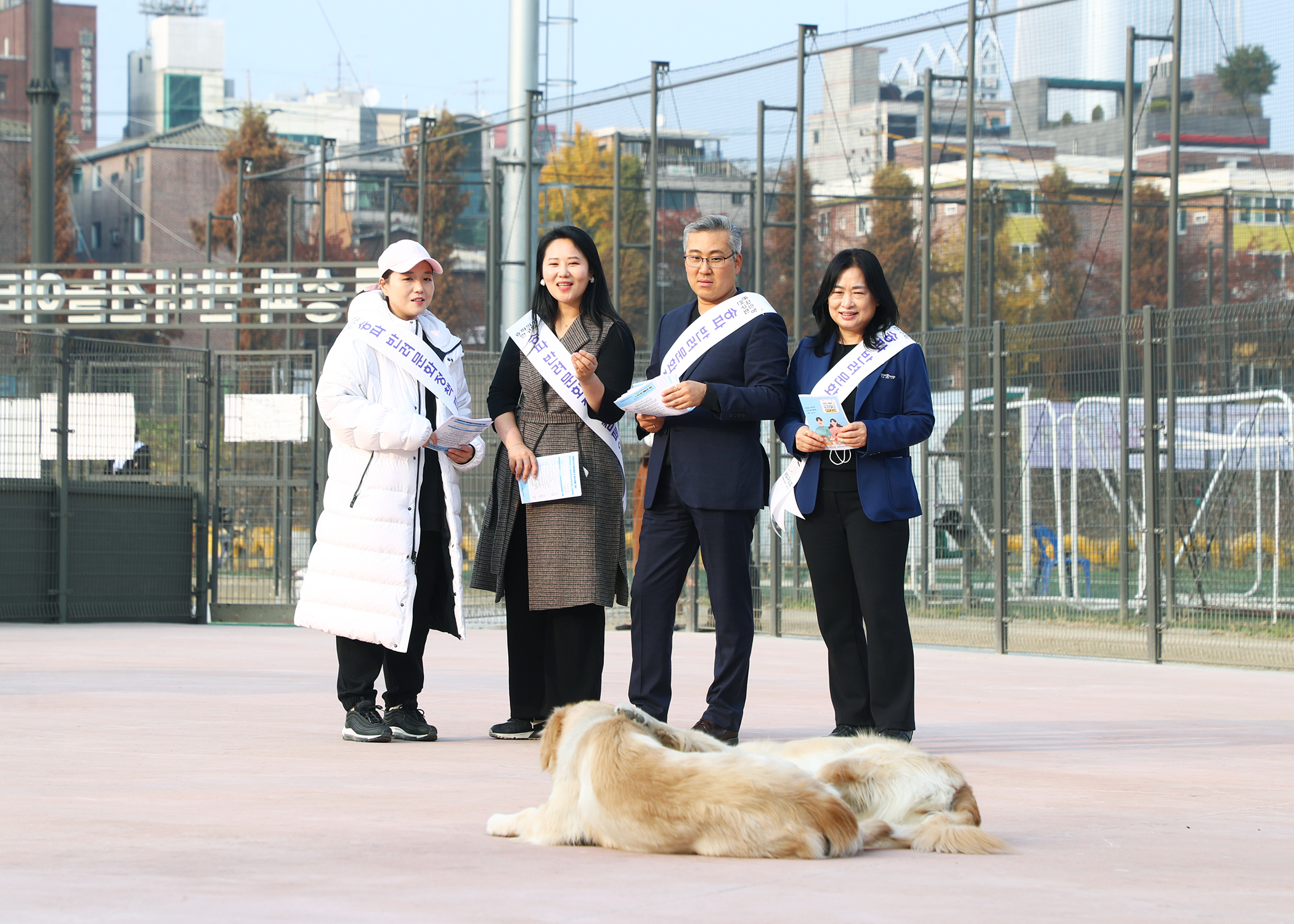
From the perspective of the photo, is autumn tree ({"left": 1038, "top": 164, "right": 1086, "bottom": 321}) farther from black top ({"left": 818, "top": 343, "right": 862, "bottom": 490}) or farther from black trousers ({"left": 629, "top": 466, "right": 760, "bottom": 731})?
black trousers ({"left": 629, "top": 466, "right": 760, "bottom": 731})

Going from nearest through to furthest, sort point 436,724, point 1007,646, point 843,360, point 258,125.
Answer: point 843,360 → point 436,724 → point 1007,646 → point 258,125

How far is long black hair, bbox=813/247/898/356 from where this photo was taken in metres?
5.46

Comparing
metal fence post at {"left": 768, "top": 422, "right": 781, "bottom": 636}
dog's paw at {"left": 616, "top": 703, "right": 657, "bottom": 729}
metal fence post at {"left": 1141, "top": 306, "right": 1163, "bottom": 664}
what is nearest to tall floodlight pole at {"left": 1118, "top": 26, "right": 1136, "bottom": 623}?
metal fence post at {"left": 1141, "top": 306, "right": 1163, "bottom": 664}

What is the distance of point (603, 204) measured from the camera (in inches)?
861

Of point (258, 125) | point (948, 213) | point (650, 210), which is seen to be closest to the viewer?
point (948, 213)

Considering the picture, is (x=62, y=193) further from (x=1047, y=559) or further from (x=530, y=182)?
(x=1047, y=559)

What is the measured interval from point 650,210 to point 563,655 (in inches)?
505

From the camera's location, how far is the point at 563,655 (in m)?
5.79

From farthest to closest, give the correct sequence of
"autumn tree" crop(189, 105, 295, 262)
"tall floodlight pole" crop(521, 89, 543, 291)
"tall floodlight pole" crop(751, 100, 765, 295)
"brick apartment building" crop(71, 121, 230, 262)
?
1. "brick apartment building" crop(71, 121, 230, 262)
2. "autumn tree" crop(189, 105, 295, 262)
3. "tall floodlight pole" crop(521, 89, 543, 291)
4. "tall floodlight pole" crop(751, 100, 765, 295)

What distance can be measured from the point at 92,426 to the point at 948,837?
35.3 feet

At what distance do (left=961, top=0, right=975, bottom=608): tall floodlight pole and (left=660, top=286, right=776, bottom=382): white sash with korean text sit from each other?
21.8 ft

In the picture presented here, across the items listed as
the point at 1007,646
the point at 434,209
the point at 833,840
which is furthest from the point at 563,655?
the point at 434,209

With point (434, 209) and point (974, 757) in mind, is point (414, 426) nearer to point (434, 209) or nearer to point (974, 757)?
point (974, 757)

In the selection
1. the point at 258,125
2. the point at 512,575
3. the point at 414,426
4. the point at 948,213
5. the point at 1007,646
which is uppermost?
the point at 258,125
